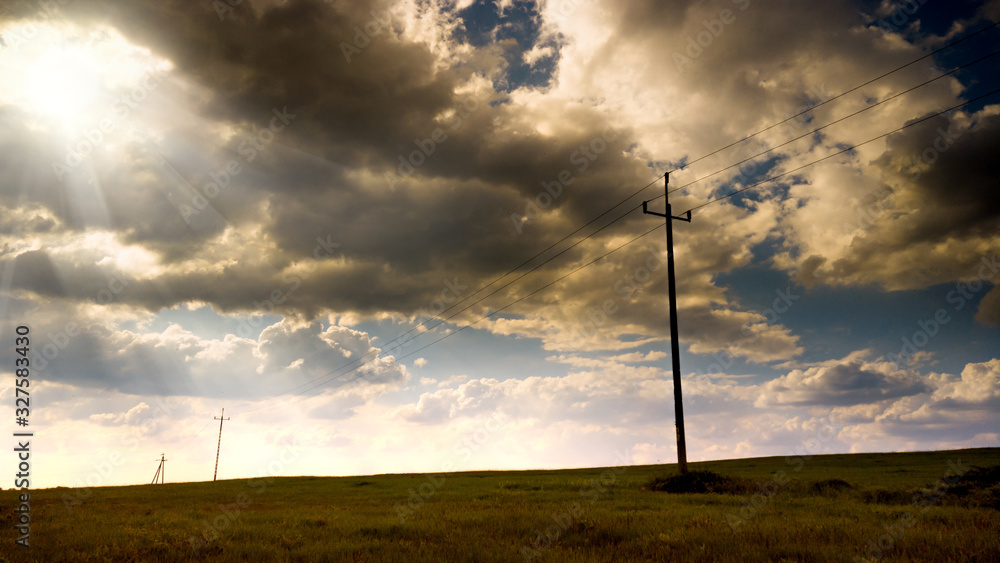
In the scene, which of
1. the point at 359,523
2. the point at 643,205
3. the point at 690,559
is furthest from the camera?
the point at 643,205

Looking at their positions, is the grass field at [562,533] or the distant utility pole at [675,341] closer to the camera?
the grass field at [562,533]

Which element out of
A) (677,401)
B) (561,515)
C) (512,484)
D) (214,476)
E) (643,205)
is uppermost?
(643,205)

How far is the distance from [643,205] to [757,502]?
1673cm

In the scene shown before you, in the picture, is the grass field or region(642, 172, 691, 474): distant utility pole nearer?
the grass field

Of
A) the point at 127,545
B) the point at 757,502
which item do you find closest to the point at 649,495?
the point at 757,502

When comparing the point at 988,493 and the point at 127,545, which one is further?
the point at 988,493

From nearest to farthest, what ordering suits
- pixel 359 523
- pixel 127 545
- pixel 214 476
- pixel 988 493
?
pixel 127 545, pixel 359 523, pixel 988 493, pixel 214 476

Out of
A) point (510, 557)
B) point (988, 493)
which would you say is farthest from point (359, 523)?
point (988, 493)

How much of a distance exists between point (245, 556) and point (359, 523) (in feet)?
13.3

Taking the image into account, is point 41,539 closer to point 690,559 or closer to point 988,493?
point 690,559

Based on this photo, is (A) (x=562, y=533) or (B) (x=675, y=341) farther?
(B) (x=675, y=341)

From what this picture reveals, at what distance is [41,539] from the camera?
1310cm

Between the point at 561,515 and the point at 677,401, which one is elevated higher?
the point at 677,401

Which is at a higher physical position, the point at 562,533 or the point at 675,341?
the point at 675,341
